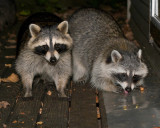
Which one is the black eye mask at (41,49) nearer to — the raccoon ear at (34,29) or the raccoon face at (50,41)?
the raccoon face at (50,41)

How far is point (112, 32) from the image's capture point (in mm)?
4590

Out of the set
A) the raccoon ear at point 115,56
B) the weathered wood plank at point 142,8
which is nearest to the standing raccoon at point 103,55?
the raccoon ear at point 115,56

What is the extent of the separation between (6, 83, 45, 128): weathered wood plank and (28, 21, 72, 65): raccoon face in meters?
0.43

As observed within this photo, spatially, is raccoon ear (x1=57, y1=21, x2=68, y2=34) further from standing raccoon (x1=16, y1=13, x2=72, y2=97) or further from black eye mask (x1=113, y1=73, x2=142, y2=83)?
black eye mask (x1=113, y1=73, x2=142, y2=83)

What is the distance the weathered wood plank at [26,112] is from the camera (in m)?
3.38

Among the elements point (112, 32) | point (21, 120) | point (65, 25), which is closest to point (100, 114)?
point (21, 120)

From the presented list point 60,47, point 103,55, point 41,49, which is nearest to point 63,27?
point 60,47

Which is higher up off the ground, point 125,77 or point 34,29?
point 34,29

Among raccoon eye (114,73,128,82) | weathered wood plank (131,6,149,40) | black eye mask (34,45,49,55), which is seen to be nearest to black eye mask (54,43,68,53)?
black eye mask (34,45,49,55)

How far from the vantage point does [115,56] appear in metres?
3.86

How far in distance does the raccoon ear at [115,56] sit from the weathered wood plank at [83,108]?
484 millimetres

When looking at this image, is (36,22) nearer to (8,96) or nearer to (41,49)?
(41,49)

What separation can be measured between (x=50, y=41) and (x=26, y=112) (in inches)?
31.5

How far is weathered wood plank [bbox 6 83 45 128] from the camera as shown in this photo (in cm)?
338
